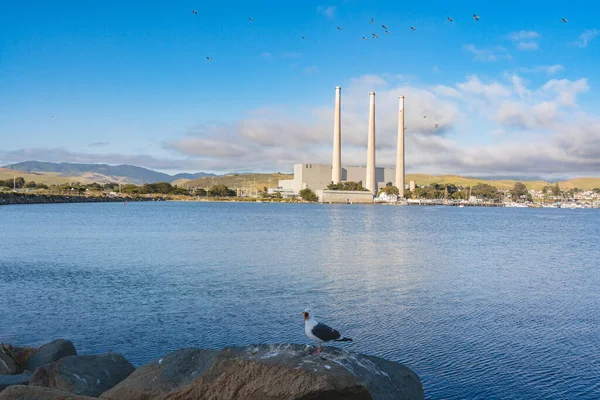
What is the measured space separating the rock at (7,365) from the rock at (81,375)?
2.15 metres

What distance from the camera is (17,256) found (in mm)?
36250

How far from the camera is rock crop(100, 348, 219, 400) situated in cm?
888

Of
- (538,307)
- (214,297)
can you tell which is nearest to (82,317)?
(214,297)

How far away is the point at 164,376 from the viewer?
9133mm

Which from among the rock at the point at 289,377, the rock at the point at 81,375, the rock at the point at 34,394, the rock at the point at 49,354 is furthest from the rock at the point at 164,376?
the rock at the point at 49,354

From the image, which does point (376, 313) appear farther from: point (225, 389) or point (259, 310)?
point (225, 389)

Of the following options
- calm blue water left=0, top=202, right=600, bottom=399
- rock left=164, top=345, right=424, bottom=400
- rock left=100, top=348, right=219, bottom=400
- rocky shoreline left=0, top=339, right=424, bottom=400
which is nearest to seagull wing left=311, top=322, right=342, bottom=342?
rocky shoreline left=0, top=339, right=424, bottom=400

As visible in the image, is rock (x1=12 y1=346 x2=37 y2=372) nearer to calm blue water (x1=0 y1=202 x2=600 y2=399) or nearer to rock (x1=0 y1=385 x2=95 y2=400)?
calm blue water (x1=0 y1=202 x2=600 y2=399)

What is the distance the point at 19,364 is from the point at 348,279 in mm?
17794

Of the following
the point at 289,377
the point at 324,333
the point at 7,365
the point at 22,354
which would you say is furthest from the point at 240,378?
the point at 22,354

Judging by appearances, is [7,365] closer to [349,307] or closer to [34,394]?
[34,394]

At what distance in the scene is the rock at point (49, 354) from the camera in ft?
40.0

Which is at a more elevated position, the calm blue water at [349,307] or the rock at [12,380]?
the rock at [12,380]

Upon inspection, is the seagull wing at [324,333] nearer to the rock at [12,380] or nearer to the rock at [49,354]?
the rock at [12,380]
